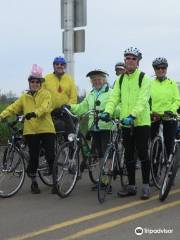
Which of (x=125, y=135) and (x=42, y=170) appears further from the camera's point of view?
(x=42, y=170)

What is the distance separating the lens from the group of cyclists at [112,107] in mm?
8227

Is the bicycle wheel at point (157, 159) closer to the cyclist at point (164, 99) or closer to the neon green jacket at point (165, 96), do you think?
the cyclist at point (164, 99)

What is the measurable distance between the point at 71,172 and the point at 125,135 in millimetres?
953

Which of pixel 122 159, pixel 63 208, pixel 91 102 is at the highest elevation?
pixel 91 102

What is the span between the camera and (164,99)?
9273 millimetres

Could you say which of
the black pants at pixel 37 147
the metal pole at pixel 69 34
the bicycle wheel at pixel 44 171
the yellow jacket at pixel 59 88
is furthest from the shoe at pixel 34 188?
the metal pole at pixel 69 34

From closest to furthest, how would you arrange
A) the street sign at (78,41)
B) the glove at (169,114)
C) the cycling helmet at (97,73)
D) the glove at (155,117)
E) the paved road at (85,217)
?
the paved road at (85,217) → the glove at (169,114) → the cycling helmet at (97,73) → the glove at (155,117) → the street sign at (78,41)

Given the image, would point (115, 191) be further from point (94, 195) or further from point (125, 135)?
point (125, 135)

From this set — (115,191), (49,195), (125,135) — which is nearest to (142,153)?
(125,135)

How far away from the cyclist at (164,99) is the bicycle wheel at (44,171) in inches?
67.7

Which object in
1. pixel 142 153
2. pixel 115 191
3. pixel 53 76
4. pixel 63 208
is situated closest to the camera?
pixel 63 208

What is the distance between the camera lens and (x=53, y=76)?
31.4ft

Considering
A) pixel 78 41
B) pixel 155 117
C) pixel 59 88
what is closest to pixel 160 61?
pixel 155 117

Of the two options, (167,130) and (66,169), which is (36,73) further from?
(167,130)
